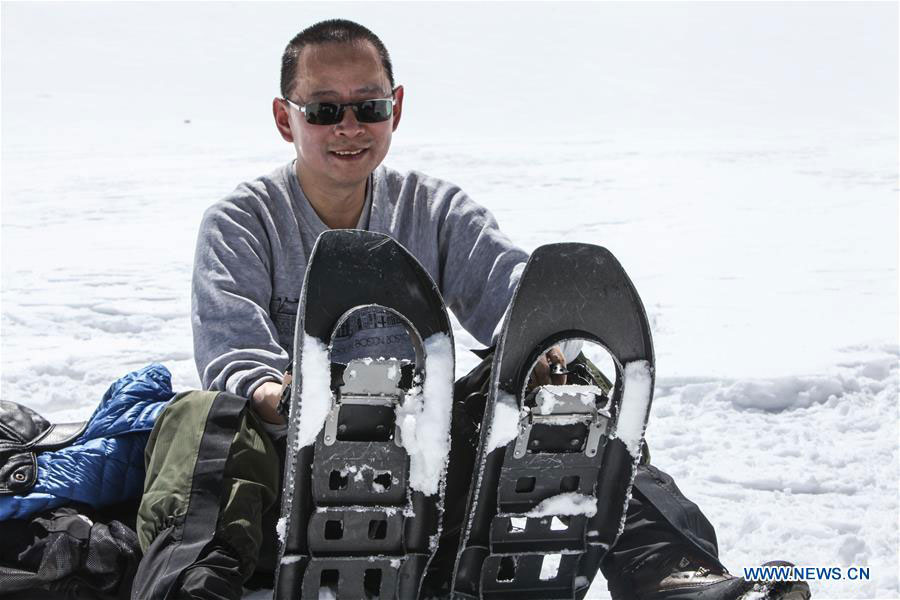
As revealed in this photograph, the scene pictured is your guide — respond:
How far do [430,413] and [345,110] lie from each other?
990 millimetres

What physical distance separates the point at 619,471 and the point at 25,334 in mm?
4852

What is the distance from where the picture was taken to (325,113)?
2812 mm

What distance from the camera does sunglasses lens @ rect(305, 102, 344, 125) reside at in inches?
111

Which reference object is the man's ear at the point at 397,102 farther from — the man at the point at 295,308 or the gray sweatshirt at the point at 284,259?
the gray sweatshirt at the point at 284,259

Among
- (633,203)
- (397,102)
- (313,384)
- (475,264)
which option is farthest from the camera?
(633,203)

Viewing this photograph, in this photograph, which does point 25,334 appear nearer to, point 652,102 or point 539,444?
point 539,444

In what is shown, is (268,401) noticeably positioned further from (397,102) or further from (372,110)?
(397,102)

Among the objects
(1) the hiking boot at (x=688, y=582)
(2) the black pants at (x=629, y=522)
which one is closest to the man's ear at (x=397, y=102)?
(2) the black pants at (x=629, y=522)

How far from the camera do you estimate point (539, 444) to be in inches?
92.3

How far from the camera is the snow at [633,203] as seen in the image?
4.33m

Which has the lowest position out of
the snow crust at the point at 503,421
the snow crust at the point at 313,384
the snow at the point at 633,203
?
the snow at the point at 633,203

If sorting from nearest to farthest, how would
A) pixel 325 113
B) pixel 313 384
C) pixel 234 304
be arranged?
1. pixel 313 384
2. pixel 234 304
3. pixel 325 113

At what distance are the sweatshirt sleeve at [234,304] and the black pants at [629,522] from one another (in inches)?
18.8

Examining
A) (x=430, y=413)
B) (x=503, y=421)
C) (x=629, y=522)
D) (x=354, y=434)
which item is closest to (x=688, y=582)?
(x=629, y=522)
